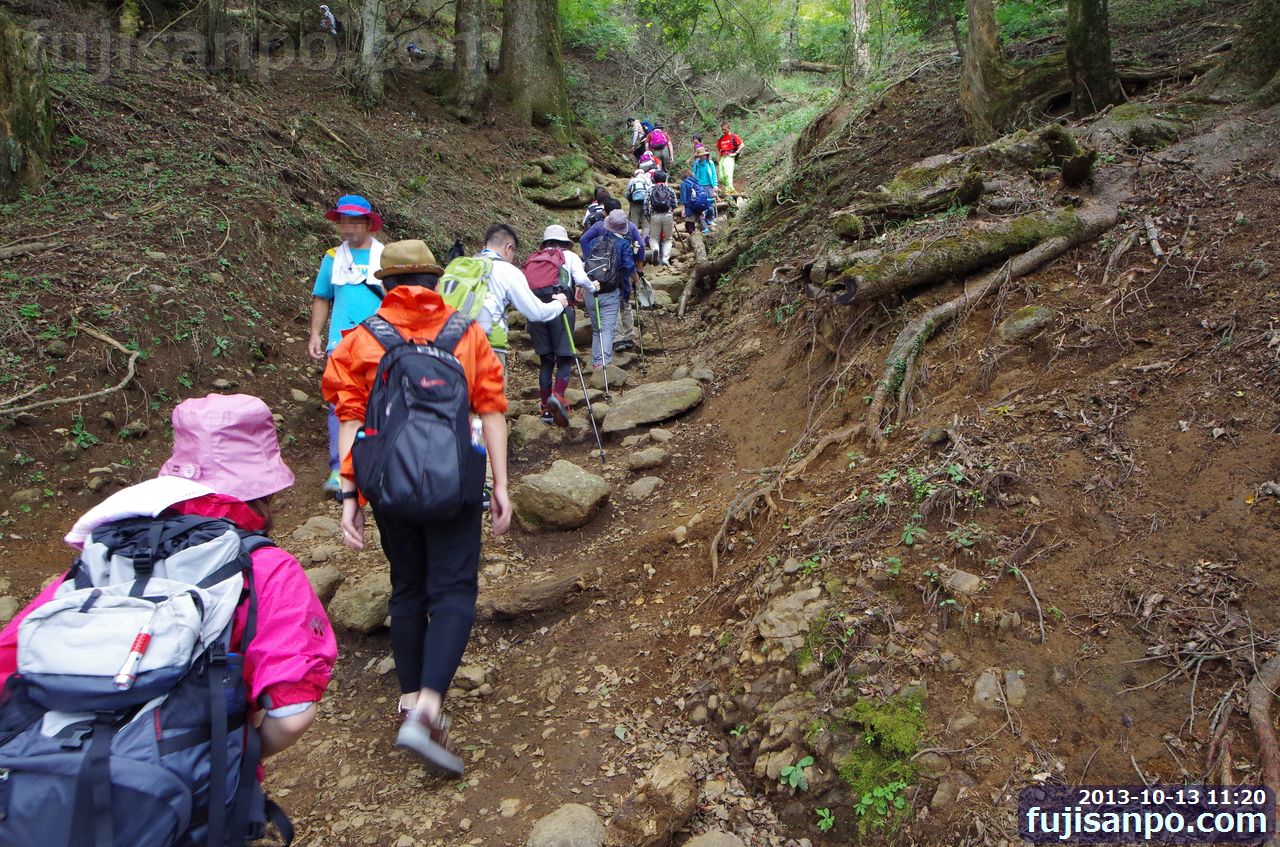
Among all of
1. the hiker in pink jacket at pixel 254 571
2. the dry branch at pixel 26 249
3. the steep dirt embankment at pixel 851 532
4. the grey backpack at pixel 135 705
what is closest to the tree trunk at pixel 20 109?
the steep dirt embankment at pixel 851 532

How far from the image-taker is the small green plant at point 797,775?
2953 millimetres

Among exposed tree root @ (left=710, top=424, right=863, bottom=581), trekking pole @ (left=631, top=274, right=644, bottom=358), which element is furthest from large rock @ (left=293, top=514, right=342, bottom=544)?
trekking pole @ (left=631, top=274, right=644, bottom=358)

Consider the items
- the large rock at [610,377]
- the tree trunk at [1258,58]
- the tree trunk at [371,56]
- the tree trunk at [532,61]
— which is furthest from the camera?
the tree trunk at [532,61]

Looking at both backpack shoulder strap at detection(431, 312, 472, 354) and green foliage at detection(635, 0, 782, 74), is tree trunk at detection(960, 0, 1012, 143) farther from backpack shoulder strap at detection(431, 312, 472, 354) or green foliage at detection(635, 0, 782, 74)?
green foliage at detection(635, 0, 782, 74)

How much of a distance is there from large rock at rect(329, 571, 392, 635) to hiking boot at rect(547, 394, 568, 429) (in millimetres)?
2966

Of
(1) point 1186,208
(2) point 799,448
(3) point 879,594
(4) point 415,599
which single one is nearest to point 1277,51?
(1) point 1186,208

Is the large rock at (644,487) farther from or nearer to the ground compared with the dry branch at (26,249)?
nearer to the ground

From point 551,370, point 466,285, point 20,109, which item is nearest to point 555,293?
point 551,370

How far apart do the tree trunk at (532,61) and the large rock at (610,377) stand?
921cm

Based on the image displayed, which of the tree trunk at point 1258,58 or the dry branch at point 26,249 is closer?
the tree trunk at point 1258,58

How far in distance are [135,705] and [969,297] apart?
504cm

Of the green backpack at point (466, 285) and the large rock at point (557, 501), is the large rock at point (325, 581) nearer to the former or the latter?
the large rock at point (557, 501)

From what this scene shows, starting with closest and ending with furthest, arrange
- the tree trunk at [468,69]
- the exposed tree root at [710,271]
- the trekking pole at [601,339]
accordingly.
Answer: the trekking pole at [601,339] < the exposed tree root at [710,271] < the tree trunk at [468,69]

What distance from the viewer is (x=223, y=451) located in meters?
2.33
